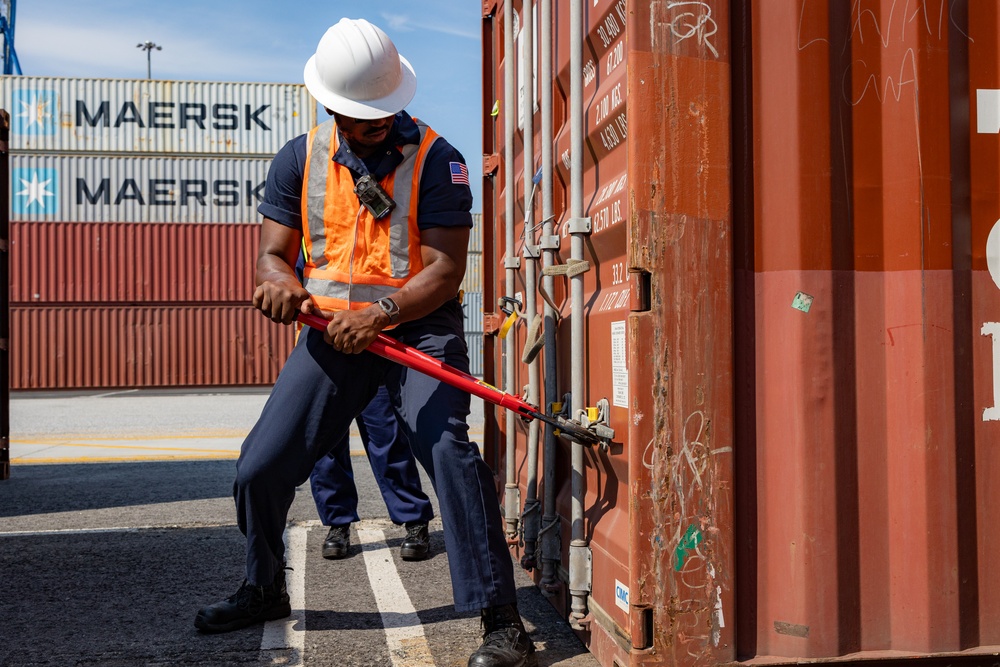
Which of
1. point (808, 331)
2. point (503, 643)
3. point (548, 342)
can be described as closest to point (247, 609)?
point (503, 643)

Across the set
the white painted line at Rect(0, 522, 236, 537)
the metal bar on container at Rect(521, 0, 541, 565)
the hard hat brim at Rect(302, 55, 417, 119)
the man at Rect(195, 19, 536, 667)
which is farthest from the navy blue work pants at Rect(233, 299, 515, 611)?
the white painted line at Rect(0, 522, 236, 537)

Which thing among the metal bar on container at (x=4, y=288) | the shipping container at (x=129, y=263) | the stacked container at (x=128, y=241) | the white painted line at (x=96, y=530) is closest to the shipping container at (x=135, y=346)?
the stacked container at (x=128, y=241)

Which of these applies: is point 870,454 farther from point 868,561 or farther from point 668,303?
point 668,303

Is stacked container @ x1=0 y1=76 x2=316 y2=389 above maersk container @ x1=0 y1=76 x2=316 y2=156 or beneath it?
beneath

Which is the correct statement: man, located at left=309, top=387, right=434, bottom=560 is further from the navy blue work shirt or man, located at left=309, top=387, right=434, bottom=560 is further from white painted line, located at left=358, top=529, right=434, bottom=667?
the navy blue work shirt

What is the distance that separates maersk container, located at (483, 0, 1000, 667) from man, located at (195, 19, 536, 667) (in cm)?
52

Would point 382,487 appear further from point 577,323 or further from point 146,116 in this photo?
point 146,116

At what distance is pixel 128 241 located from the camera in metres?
26.5

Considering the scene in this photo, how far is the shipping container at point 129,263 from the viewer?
86.0 feet

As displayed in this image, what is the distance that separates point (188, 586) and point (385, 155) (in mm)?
1896

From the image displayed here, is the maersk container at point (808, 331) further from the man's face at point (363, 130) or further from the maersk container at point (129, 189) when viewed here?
the maersk container at point (129, 189)

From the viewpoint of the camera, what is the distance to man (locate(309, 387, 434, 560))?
4.30 m

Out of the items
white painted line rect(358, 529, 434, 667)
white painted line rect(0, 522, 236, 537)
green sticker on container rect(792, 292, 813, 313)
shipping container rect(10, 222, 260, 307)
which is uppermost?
shipping container rect(10, 222, 260, 307)

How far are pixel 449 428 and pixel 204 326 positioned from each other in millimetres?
25183
